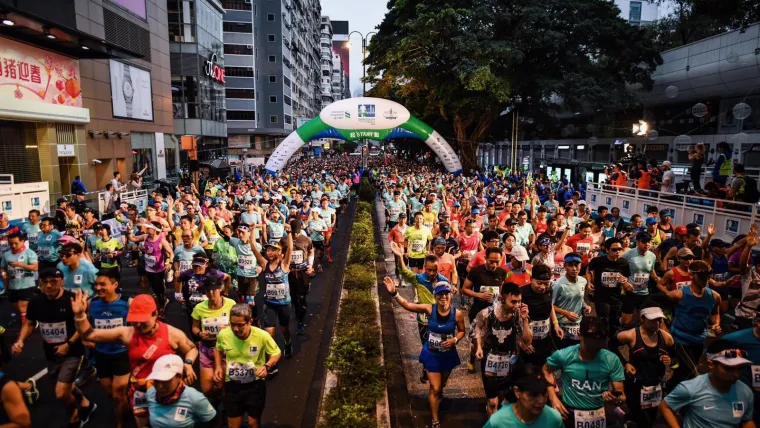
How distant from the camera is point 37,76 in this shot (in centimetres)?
1864

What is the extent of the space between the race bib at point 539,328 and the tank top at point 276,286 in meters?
3.22

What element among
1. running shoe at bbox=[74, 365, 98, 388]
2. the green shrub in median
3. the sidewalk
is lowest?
the sidewalk

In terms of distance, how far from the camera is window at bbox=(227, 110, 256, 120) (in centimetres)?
6094

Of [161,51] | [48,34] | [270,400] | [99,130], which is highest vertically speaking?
[161,51]

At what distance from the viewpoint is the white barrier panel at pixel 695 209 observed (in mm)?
10375

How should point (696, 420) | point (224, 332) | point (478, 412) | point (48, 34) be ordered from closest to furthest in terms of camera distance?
point (696, 420) < point (224, 332) < point (478, 412) < point (48, 34)

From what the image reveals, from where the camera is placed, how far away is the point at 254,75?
2394 inches

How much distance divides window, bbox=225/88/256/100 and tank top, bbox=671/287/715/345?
60520 millimetres

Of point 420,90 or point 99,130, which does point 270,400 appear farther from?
point 420,90

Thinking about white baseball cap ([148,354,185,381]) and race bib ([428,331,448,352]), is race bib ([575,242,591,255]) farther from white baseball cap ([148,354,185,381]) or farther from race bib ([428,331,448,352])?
white baseball cap ([148,354,185,381])

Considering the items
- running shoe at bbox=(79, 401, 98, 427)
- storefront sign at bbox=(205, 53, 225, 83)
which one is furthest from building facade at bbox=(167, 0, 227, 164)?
running shoe at bbox=(79, 401, 98, 427)

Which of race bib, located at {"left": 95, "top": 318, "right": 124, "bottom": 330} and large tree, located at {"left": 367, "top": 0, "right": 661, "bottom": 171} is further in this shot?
large tree, located at {"left": 367, "top": 0, "right": 661, "bottom": 171}

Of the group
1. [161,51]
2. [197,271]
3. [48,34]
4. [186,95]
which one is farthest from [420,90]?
[197,271]

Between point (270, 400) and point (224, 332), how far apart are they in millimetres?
1734
